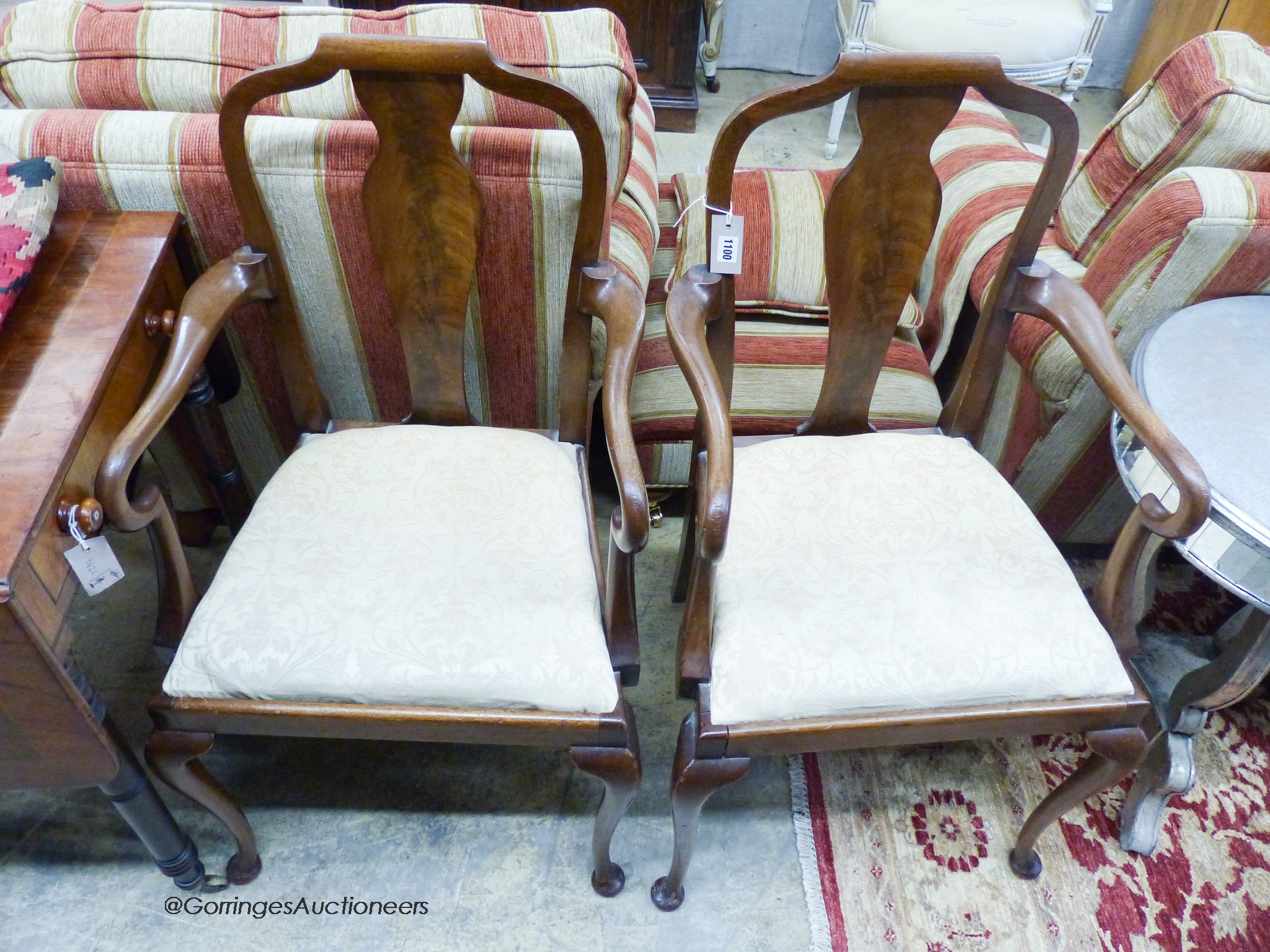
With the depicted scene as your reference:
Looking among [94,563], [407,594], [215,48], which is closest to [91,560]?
[94,563]

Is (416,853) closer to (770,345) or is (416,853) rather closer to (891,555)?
(891,555)

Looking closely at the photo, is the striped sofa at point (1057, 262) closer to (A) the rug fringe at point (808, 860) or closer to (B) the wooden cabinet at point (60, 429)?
(A) the rug fringe at point (808, 860)

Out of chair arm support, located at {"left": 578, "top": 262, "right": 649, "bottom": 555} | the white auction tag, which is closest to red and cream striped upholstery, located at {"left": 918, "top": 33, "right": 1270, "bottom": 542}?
the white auction tag

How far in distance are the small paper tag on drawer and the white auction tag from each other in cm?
68

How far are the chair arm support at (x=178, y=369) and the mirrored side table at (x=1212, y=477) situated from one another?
1.00m

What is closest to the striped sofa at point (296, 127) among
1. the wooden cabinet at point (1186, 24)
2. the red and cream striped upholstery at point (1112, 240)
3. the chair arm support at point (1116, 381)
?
the chair arm support at point (1116, 381)

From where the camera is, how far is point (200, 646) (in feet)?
2.79

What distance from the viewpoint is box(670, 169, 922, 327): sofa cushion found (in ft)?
4.75

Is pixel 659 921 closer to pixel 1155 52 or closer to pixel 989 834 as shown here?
pixel 989 834

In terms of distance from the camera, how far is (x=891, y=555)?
3.06 feet

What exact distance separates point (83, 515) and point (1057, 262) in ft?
4.37

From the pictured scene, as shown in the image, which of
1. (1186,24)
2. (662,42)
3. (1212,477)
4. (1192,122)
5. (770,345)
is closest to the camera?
(1212,477)

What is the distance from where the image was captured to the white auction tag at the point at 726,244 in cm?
89

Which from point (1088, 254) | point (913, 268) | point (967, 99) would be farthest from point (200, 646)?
point (967, 99)
